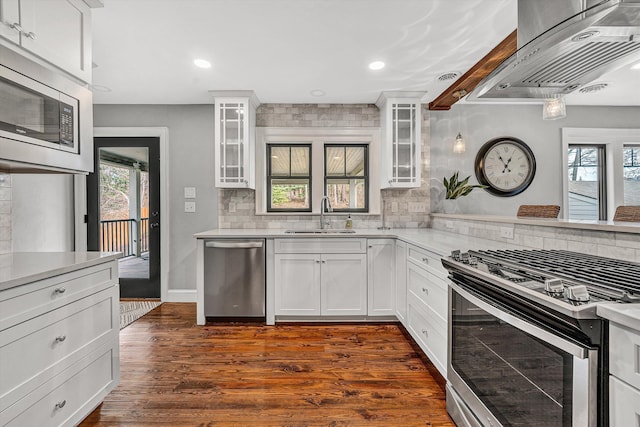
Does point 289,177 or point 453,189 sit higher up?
point 289,177

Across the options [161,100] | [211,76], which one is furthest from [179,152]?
[211,76]

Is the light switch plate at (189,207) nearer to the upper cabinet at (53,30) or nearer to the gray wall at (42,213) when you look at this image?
the gray wall at (42,213)

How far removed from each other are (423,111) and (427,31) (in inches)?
64.7

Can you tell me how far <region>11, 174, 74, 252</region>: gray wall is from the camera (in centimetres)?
282

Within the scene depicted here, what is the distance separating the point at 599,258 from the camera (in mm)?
1449

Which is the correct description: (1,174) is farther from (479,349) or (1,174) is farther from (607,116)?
(607,116)

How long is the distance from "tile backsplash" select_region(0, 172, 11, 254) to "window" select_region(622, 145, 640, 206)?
20.4 feet

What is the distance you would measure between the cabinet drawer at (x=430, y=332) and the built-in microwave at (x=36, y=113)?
2.38 m

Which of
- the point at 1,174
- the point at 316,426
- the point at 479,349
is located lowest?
the point at 316,426

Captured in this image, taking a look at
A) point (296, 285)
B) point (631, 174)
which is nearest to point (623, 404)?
point (296, 285)

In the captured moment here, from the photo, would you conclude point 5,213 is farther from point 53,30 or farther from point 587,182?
point 587,182

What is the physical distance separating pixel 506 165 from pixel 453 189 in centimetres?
82

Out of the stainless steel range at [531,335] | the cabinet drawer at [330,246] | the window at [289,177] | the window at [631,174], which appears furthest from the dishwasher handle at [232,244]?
the window at [631,174]

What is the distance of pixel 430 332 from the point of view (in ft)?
7.03
